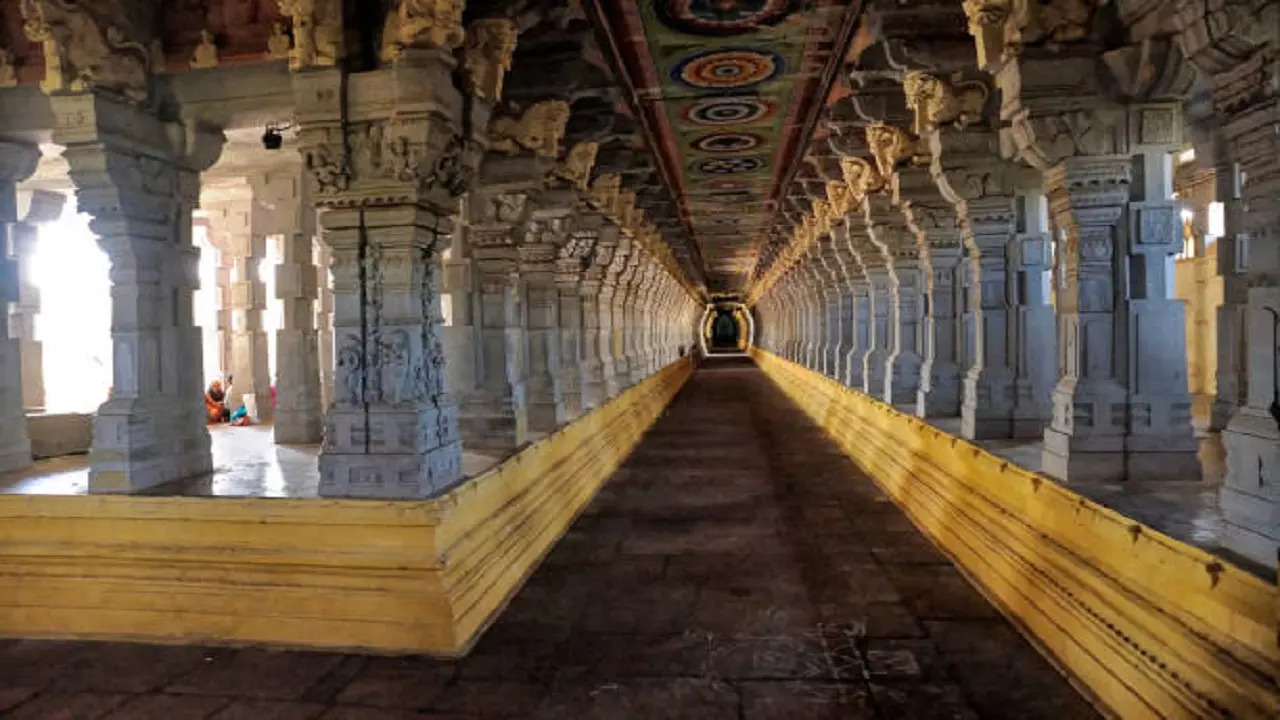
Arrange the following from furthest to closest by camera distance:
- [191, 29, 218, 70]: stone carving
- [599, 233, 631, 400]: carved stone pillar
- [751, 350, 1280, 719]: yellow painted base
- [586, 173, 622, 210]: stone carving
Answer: [599, 233, 631, 400]: carved stone pillar
[586, 173, 622, 210]: stone carving
[191, 29, 218, 70]: stone carving
[751, 350, 1280, 719]: yellow painted base

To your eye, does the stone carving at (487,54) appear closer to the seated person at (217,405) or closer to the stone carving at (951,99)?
the stone carving at (951,99)

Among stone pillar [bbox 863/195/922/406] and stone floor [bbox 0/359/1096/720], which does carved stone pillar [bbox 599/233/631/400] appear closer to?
stone pillar [bbox 863/195/922/406]

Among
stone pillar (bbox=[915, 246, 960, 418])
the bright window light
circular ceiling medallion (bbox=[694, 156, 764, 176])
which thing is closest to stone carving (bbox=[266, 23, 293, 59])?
stone pillar (bbox=[915, 246, 960, 418])

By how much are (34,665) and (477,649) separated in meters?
2.35

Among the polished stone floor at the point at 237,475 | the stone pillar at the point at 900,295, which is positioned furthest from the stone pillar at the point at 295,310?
the stone pillar at the point at 900,295

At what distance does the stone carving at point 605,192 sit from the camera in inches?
422

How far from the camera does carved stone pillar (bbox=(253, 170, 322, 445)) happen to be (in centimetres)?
778

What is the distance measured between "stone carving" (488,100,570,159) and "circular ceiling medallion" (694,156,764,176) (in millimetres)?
5602

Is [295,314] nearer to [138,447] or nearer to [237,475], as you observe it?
[237,475]

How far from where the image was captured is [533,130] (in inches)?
285

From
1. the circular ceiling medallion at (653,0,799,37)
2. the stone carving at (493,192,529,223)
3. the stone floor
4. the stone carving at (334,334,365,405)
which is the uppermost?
the circular ceiling medallion at (653,0,799,37)

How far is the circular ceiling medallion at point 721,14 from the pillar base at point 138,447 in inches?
188

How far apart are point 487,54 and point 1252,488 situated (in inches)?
186

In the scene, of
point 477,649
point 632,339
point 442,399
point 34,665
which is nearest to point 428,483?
point 442,399
